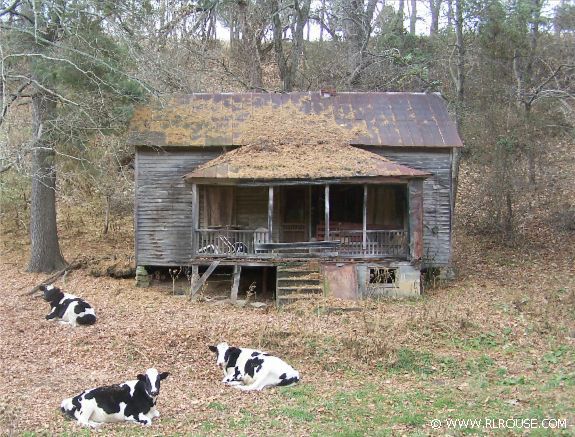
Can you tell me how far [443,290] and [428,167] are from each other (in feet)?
12.7

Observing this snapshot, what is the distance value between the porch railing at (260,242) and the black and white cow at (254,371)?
7.53 metres

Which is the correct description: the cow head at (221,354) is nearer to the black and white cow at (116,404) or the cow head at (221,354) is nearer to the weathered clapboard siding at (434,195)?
the black and white cow at (116,404)

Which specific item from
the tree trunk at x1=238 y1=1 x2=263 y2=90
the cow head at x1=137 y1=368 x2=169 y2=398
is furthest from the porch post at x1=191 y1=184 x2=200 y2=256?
the tree trunk at x1=238 y1=1 x2=263 y2=90

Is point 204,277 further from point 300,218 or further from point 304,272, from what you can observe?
point 300,218

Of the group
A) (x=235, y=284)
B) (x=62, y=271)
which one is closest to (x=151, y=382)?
(x=235, y=284)

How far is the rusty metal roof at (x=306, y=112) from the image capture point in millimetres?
19875

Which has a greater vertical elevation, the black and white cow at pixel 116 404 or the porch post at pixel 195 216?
the porch post at pixel 195 216

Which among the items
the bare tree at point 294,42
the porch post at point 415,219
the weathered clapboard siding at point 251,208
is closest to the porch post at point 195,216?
the weathered clapboard siding at point 251,208

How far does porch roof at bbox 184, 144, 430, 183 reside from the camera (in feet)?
58.7

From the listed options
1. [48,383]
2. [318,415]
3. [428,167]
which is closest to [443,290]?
[428,167]

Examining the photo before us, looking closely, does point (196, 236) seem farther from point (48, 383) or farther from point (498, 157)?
point (498, 157)

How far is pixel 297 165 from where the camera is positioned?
1844 centimetres

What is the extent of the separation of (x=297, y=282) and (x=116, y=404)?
938 centimetres

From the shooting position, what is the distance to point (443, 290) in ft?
61.5
